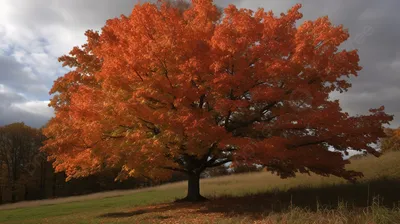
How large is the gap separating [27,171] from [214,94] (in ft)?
175

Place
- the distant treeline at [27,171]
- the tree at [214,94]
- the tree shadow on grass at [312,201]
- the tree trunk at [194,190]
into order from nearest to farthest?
the tree at [214,94]
the tree shadow on grass at [312,201]
the tree trunk at [194,190]
the distant treeline at [27,171]

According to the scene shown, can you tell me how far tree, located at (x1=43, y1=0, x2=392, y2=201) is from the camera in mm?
14406

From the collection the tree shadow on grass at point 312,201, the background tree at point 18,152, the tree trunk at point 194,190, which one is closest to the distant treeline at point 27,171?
the background tree at point 18,152

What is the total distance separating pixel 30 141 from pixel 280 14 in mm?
56454

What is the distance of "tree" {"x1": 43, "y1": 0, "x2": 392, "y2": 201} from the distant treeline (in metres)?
37.4

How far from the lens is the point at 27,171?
56969 millimetres

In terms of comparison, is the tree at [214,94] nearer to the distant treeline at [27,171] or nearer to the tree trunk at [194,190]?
the tree trunk at [194,190]

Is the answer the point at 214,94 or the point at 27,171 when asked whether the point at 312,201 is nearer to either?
the point at 214,94

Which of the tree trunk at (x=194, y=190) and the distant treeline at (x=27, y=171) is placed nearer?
the tree trunk at (x=194, y=190)

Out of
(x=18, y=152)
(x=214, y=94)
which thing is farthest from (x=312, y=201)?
(x=18, y=152)

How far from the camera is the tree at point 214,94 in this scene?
14406 millimetres

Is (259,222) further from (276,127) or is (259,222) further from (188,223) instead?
(276,127)

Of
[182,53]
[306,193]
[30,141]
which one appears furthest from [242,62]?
[30,141]

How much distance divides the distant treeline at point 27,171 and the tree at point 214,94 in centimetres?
3737
